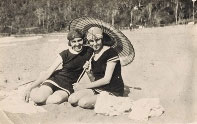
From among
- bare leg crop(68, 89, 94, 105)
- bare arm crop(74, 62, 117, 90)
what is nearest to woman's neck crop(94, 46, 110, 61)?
bare arm crop(74, 62, 117, 90)

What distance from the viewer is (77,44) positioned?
9.88 feet

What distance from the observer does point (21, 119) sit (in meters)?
2.82

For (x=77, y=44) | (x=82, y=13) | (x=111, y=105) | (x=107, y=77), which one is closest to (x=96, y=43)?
(x=77, y=44)

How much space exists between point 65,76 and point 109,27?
1.71 ft

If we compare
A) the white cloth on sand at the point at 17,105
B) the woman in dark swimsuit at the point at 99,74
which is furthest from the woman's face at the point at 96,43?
the white cloth on sand at the point at 17,105

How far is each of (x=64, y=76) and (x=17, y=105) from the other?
0.43m

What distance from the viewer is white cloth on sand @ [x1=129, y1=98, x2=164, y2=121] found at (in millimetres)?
2763

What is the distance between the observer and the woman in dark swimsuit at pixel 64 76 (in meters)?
2.99

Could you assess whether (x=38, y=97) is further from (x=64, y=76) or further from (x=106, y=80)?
(x=106, y=80)

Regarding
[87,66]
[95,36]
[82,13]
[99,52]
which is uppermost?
[82,13]

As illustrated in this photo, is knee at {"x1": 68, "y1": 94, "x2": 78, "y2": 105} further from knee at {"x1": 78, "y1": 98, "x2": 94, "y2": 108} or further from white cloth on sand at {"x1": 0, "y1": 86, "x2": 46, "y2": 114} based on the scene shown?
white cloth on sand at {"x1": 0, "y1": 86, "x2": 46, "y2": 114}

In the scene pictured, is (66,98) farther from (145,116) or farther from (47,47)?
(47,47)

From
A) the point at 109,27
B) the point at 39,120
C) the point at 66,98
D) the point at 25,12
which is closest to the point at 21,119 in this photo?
the point at 39,120

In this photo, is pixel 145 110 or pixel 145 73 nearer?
pixel 145 110
